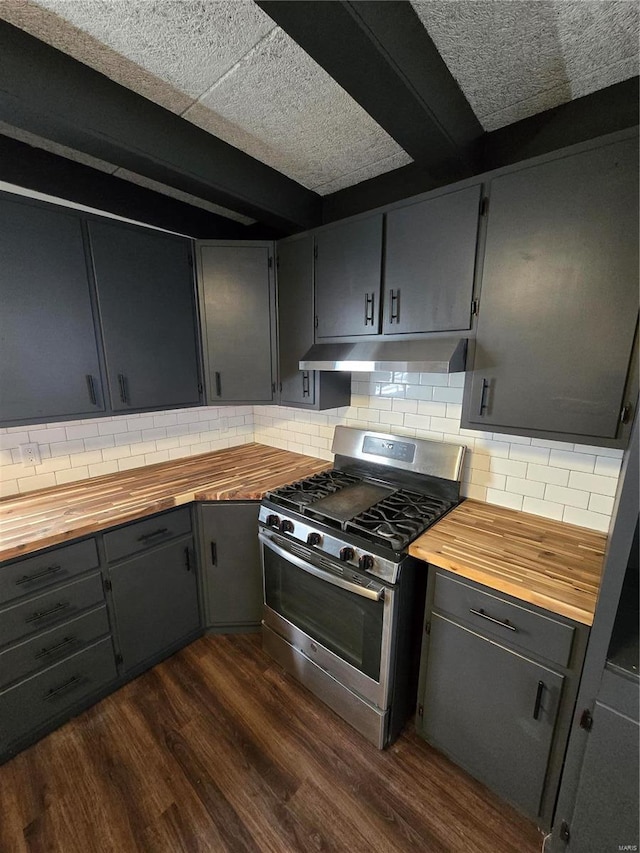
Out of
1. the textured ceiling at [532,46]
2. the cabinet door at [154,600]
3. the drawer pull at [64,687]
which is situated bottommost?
the drawer pull at [64,687]

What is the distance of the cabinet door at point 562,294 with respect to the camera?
114 centimetres

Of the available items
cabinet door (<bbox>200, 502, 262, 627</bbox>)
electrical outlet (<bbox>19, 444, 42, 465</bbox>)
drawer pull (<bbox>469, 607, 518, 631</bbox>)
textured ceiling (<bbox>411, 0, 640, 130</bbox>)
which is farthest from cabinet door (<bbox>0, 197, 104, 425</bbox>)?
drawer pull (<bbox>469, 607, 518, 631</bbox>)

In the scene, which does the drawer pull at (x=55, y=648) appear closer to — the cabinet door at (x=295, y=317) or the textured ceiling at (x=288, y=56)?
the cabinet door at (x=295, y=317)

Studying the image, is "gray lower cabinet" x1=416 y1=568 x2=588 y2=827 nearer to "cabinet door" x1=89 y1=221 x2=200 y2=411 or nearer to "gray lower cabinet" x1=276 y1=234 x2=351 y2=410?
"gray lower cabinet" x1=276 y1=234 x2=351 y2=410

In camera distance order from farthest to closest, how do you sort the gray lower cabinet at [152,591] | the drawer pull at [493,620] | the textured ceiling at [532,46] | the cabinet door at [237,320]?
1. the cabinet door at [237,320]
2. the gray lower cabinet at [152,591]
3. the drawer pull at [493,620]
4. the textured ceiling at [532,46]

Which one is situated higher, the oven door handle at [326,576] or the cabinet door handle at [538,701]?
the oven door handle at [326,576]

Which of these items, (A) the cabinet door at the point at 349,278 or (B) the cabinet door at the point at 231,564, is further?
(B) the cabinet door at the point at 231,564

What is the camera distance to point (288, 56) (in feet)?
3.73

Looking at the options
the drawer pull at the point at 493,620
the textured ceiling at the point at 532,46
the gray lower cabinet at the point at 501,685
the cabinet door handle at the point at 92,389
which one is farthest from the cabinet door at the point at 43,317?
the drawer pull at the point at 493,620

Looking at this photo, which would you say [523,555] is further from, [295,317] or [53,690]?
[53,690]

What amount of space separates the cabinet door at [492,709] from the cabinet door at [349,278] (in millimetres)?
1444

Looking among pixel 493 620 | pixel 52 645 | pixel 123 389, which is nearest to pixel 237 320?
pixel 123 389

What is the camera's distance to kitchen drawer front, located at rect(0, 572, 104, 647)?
144 centimetres

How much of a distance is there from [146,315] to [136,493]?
3.33 feet
